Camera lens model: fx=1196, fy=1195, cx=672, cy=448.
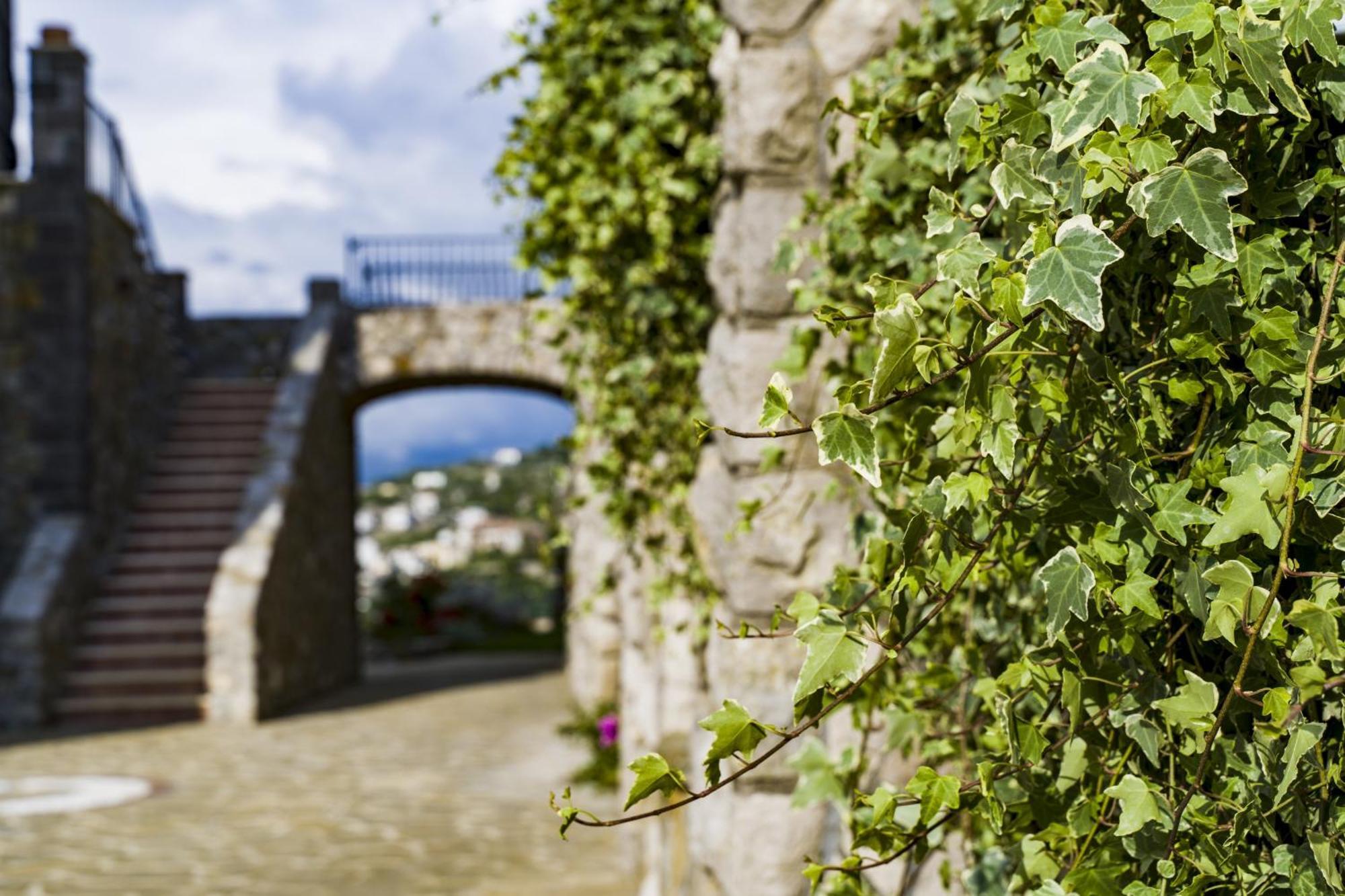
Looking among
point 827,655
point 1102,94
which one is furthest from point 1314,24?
point 827,655

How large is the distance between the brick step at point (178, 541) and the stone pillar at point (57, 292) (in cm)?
78

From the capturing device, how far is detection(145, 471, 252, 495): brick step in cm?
1099

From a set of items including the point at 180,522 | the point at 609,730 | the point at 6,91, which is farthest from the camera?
the point at 6,91

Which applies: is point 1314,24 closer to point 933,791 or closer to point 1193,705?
point 1193,705

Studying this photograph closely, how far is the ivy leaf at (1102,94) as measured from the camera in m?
0.98

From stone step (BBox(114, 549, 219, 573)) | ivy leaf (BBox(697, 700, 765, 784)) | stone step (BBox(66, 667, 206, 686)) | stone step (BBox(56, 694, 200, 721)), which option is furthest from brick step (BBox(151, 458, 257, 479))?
ivy leaf (BBox(697, 700, 765, 784))

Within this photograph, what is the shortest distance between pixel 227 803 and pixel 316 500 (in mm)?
5399

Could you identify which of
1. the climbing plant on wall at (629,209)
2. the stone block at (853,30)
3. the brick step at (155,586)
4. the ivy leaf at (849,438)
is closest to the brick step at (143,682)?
the brick step at (155,586)

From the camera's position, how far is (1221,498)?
1.10 metres

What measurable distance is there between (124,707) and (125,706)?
0.4 inches

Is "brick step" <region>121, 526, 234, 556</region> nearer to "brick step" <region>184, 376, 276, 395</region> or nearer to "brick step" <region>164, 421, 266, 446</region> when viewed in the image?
"brick step" <region>164, 421, 266, 446</region>

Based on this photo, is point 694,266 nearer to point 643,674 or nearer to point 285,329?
point 643,674

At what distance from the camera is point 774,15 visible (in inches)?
90.7

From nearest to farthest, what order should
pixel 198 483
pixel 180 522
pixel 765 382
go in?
pixel 765 382
pixel 180 522
pixel 198 483
